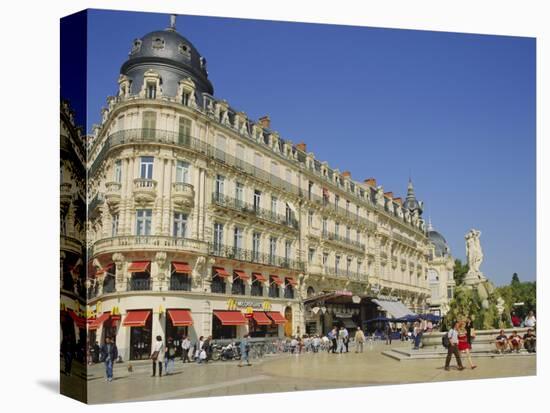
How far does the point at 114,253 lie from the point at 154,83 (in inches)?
196

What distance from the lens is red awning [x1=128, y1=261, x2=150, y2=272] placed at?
19.2 meters

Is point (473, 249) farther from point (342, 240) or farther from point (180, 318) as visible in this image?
point (180, 318)

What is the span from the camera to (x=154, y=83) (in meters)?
19.8

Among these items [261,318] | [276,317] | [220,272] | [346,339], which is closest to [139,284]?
[220,272]

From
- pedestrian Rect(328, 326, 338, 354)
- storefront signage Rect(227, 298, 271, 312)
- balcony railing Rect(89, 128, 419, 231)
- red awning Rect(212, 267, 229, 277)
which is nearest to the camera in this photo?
balcony railing Rect(89, 128, 419, 231)

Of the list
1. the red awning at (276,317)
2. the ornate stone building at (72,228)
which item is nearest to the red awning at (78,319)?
the ornate stone building at (72,228)

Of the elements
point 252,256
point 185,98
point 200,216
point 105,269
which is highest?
point 185,98

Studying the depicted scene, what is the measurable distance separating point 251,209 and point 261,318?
146 inches

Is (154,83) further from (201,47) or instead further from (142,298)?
(142,298)

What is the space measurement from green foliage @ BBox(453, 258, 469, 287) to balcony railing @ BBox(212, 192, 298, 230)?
6164mm

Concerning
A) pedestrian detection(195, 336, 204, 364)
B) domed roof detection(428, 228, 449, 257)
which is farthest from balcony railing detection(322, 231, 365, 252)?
pedestrian detection(195, 336, 204, 364)

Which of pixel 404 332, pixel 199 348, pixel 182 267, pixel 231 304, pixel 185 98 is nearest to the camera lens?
pixel 199 348

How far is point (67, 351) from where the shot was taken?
18938 millimetres

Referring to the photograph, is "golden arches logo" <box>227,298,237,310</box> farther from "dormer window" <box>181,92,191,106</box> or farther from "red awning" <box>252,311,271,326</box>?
"dormer window" <box>181,92,191,106</box>
